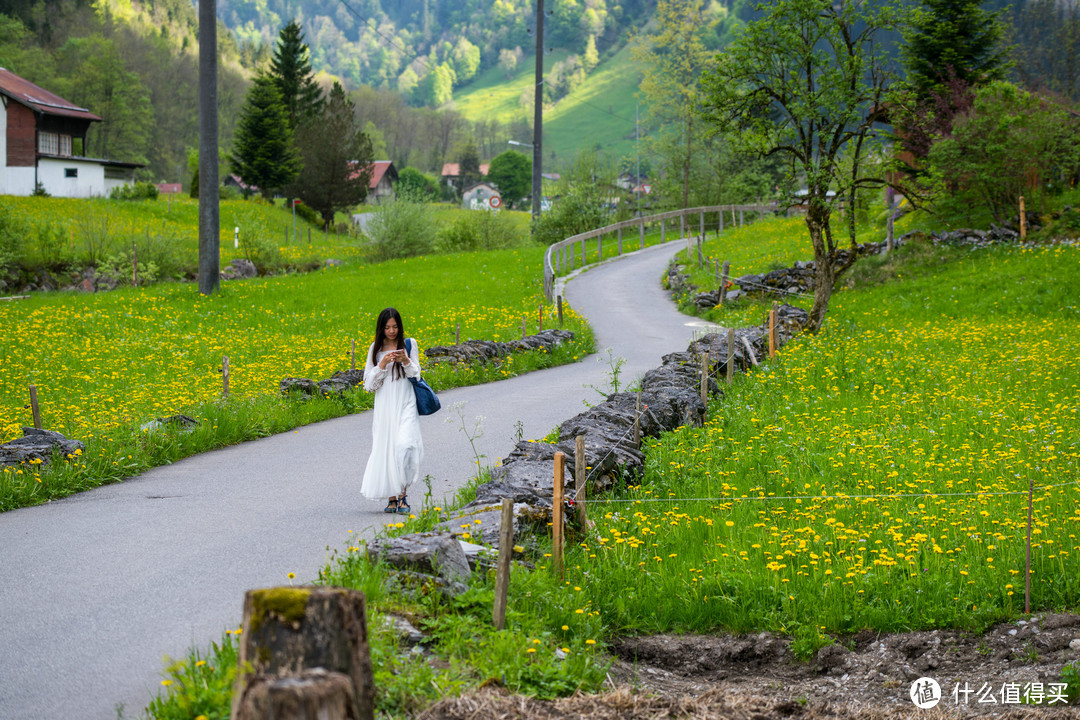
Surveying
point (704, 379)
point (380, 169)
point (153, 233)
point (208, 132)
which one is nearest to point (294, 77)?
point (153, 233)

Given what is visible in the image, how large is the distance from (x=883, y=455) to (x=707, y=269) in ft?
73.6

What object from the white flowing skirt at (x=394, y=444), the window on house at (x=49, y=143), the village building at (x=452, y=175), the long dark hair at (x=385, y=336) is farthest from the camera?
the village building at (x=452, y=175)

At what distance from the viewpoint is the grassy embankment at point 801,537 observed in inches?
226

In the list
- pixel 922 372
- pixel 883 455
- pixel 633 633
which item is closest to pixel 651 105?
pixel 922 372

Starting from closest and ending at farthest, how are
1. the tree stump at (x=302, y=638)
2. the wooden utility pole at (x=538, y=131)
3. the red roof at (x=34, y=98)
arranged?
the tree stump at (x=302, y=638) < the wooden utility pole at (x=538, y=131) < the red roof at (x=34, y=98)

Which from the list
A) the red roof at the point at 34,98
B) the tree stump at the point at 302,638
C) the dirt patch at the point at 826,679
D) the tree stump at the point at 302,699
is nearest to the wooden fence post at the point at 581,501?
the dirt patch at the point at 826,679

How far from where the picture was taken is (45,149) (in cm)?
5725

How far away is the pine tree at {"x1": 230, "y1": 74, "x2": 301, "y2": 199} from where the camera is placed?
62.0 m

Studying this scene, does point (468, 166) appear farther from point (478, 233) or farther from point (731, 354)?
point (731, 354)

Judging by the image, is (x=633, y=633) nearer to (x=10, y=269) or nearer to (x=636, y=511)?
(x=636, y=511)

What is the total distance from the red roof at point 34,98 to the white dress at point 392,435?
2193 inches

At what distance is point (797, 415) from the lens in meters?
12.9

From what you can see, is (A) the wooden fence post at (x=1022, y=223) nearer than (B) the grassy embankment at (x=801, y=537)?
No

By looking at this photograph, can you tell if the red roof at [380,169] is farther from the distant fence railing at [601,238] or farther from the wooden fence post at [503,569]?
the wooden fence post at [503,569]
